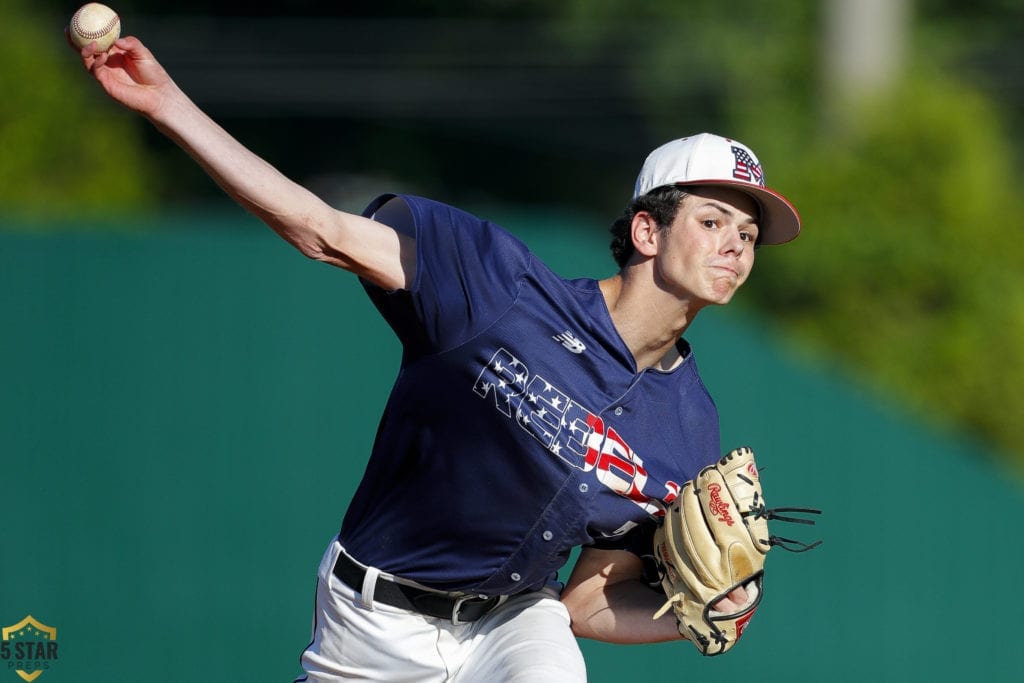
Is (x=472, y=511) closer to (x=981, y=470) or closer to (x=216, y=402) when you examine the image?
(x=216, y=402)

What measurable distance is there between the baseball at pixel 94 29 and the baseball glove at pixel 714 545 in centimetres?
181

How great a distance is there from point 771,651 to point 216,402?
3.06 meters

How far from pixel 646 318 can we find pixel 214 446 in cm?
322

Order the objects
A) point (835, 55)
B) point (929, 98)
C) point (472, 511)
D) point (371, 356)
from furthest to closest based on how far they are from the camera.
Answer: point (835, 55), point (929, 98), point (371, 356), point (472, 511)

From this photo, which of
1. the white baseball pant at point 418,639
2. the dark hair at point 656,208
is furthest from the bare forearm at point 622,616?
the dark hair at point 656,208

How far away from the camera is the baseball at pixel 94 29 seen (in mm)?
3064

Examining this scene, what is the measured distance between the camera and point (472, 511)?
12.0 ft

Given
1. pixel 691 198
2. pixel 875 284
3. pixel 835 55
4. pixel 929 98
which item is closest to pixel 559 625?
pixel 691 198

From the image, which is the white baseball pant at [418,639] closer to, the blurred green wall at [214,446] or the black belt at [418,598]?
the black belt at [418,598]

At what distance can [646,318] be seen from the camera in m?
3.77

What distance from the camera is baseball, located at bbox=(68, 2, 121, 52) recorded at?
10.1ft

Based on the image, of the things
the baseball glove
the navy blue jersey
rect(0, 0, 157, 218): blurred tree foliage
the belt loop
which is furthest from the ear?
rect(0, 0, 157, 218): blurred tree foliage

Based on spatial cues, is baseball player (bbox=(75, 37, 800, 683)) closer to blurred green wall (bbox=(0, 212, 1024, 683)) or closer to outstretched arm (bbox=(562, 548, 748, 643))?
outstretched arm (bbox=(562, 548, 748, 643))

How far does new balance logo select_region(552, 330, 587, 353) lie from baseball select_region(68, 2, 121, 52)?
4.27ft
